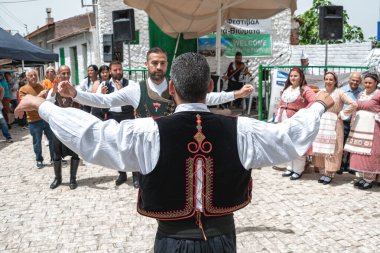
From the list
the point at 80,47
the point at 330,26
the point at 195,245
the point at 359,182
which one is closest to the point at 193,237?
the point at 195,245

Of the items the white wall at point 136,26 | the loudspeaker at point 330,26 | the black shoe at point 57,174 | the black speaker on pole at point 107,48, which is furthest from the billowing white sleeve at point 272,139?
the white wall at point 136,26

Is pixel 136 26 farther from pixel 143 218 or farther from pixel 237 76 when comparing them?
Answer: pixel 143 218

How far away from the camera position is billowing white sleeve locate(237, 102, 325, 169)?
74.9 inches

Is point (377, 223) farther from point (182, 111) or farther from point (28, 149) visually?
point (28, 149)

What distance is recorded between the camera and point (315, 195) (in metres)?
5.66

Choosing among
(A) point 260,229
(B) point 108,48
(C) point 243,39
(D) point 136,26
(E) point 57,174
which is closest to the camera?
(A) point 260,229

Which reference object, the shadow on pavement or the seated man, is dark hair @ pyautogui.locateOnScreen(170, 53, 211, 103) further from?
the seated man

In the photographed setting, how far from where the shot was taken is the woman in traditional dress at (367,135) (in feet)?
19.0

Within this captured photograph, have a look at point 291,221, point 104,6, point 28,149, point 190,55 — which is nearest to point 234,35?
point 104,6

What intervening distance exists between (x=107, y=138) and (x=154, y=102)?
7.48ft

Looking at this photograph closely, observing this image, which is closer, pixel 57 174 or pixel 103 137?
pixel 103 137

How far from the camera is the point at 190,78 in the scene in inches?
73.9

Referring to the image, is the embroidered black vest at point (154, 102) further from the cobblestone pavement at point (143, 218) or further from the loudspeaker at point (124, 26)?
the loudspeaker at point (124, 26)

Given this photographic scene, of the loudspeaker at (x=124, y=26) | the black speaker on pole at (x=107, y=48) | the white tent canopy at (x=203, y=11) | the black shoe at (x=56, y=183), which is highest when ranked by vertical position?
the white tent canopy at (x=203, y=11)
